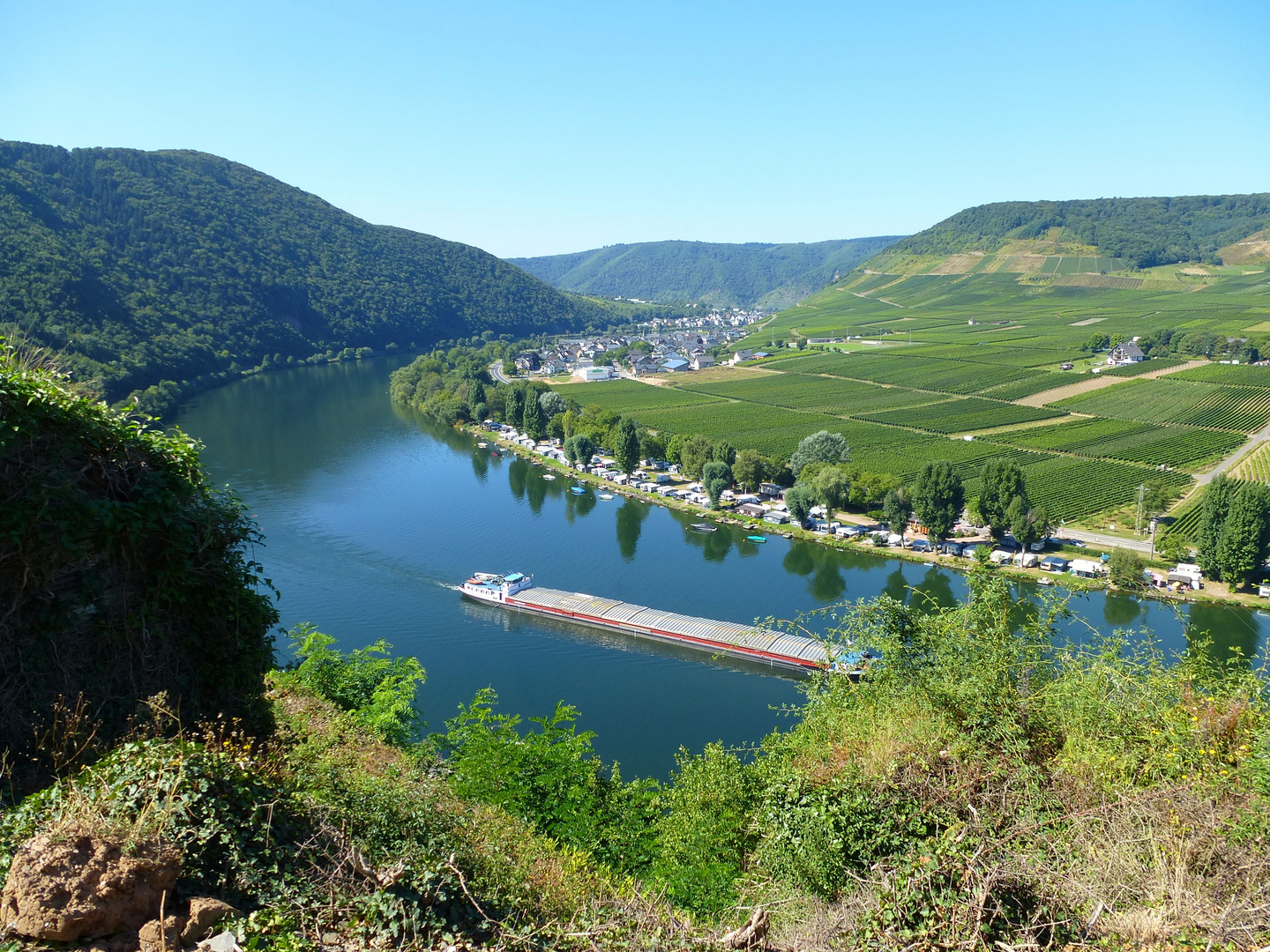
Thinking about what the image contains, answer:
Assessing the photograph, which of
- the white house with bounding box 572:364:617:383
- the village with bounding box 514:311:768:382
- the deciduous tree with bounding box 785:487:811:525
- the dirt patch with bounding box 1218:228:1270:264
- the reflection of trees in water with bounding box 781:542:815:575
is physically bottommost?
the reflection of trees in water with bounding box 781:542:815:575

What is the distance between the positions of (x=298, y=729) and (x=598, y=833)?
3.62m

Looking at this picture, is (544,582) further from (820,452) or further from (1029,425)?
(1029,425)

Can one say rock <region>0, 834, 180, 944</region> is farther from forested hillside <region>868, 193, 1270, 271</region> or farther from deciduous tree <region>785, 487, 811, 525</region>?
forested hillside <region>868, 193, 1270, 271</region>

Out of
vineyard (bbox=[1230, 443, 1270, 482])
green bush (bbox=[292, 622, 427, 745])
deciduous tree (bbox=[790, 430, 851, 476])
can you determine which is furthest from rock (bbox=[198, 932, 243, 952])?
vineyard (bbox=[1230, 443, 1270, 482])

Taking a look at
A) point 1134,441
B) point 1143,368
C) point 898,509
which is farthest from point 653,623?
point 1143,368

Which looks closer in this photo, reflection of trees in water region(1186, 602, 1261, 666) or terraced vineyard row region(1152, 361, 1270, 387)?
reflection of trees in water region(1186, 602, 1261, 666)

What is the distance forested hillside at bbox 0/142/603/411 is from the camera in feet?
188

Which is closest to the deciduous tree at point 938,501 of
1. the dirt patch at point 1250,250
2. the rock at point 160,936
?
the rock at point 160,936

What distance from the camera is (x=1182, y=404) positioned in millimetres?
50375

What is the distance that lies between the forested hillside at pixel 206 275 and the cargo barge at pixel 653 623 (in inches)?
1160

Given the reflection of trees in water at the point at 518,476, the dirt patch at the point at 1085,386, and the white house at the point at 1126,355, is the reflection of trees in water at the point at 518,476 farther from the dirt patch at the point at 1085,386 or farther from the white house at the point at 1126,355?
the white house at the point at 1126,355

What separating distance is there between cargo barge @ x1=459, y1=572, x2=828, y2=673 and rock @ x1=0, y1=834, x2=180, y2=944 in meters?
16.5

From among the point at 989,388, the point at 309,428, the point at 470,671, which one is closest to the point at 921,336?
the point at 989,388

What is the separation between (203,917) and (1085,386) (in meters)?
66.2
